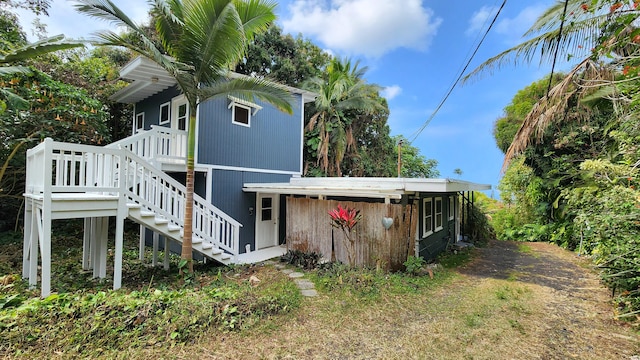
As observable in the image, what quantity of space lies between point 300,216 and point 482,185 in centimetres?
623

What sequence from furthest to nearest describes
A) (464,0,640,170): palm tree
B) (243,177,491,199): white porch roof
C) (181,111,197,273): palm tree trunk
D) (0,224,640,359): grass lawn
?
(243,177,491,199): white porch roof, (181,111,197,273): palm tree trunk, (464,0,640,170): palm tree, (0,224,640,359): grass lawn

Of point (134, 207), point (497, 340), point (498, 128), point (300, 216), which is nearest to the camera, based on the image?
point (497, 340)

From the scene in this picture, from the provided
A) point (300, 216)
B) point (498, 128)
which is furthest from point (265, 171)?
point (498, 128)

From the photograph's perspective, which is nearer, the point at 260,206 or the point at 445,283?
the point at 445,283

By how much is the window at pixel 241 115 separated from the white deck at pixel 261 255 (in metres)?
3.99

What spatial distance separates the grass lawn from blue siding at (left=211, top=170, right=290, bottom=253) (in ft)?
8.31

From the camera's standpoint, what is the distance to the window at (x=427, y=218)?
291 inches

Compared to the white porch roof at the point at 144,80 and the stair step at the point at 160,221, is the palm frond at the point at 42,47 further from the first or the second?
the stair step at the point at 160,221

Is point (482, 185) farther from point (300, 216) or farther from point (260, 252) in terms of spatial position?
point (260, 252)

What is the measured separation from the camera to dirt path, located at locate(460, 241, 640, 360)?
3.37m

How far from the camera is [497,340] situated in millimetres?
3504

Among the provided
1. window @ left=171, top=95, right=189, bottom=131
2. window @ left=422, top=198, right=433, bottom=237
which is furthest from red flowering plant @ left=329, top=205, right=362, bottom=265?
window @ left=171, top=95, right=189, bottom=131

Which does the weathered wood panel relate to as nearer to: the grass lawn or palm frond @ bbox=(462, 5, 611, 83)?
the grass lawn

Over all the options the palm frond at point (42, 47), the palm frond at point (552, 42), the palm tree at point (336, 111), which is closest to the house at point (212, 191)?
the palm frond at point (42, 47)
